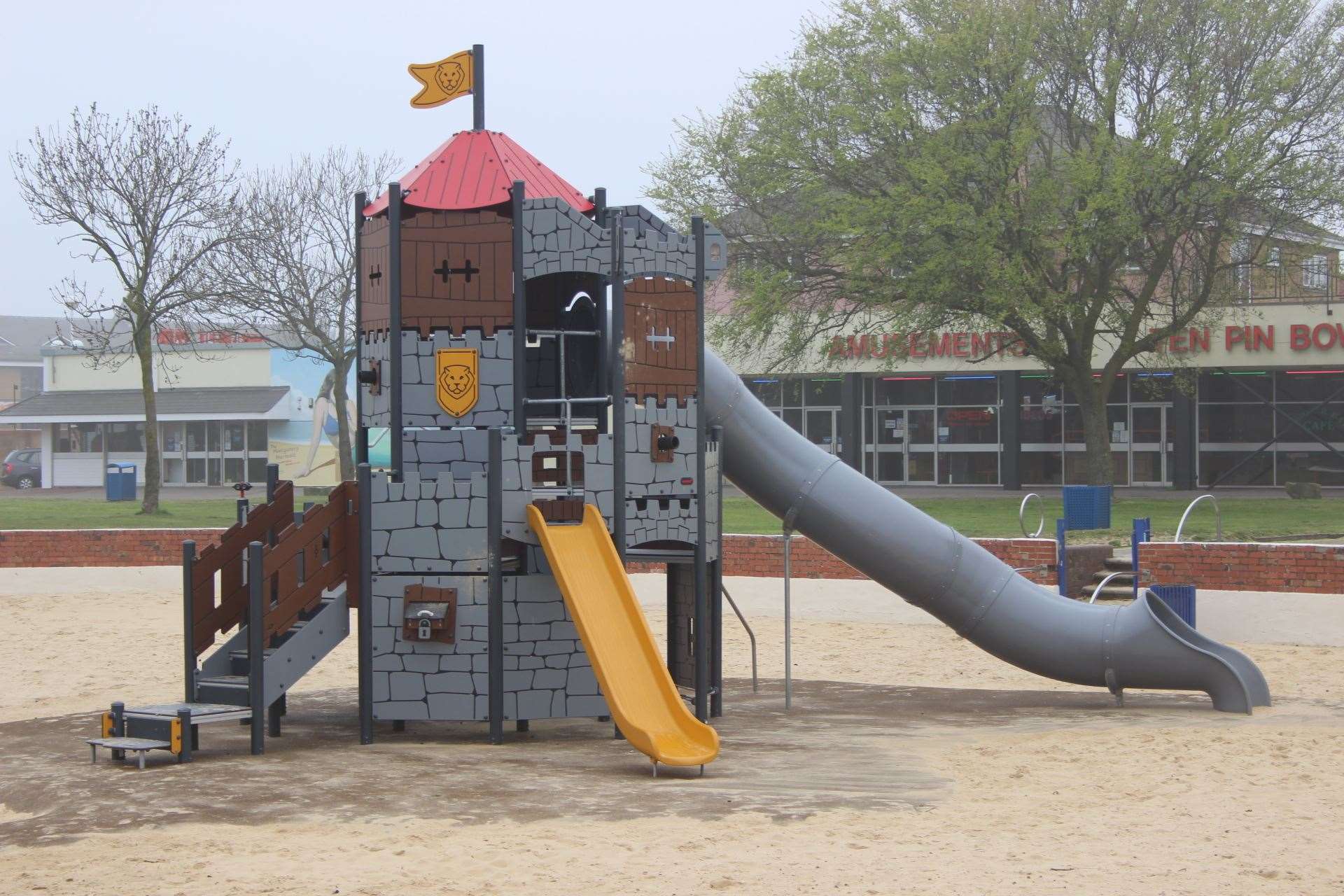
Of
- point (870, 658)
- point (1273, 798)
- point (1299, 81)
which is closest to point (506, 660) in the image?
point (1273, 798)

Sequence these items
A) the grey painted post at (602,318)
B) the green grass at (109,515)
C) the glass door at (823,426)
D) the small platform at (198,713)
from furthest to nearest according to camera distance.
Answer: the glass door at (823,426)
the green grass at (109,515)
the grey painted post at (602,318)
the small platform at (198,713)

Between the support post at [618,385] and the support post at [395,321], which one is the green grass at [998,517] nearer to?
the support post at [618,385]

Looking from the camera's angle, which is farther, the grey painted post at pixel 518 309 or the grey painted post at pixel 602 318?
the grey painted post at pixel 602 318

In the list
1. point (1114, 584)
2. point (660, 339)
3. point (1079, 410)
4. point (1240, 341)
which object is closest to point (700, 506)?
point (660, 339)

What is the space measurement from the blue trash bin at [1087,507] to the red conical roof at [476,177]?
40.8 ft

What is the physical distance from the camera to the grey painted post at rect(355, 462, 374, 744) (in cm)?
1110

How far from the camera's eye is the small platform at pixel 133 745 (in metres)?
10.0

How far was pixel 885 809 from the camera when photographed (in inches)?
347

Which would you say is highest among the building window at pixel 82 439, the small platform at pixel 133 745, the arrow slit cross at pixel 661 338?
the arrow slit cross at pixel 661 338

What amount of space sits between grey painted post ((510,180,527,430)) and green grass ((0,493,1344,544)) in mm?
12477

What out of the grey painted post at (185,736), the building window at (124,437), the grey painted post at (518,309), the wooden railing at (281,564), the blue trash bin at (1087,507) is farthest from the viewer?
the building window at (124,437)

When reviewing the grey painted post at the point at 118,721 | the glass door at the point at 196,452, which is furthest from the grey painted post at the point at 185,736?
the glass door at the point at 196,452

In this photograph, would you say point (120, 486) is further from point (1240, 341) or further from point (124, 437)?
point (1240, 341)

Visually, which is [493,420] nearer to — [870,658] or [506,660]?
[506,660]
